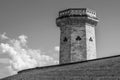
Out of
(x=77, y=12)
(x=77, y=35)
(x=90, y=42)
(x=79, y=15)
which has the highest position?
(x=77, y=12)

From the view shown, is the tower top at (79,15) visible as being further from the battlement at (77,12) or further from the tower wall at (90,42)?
the tower wall at (90,42)

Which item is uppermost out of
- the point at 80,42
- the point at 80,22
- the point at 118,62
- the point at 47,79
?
the point at 80,22

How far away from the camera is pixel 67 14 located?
2347 cm

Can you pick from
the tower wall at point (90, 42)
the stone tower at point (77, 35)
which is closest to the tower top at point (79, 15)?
the stone tower at point (77, 35)

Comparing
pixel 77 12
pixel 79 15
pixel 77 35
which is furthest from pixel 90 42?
pixel 77 12

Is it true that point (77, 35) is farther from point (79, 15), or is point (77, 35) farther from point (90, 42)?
point (79, 15)

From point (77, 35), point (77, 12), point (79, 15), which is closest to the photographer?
point (77, 35)

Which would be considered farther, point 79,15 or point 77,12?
point 77,12

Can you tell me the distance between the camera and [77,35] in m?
22.7

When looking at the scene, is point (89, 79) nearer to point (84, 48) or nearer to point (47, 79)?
point (47, 79)

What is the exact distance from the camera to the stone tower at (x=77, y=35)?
22.2 metres

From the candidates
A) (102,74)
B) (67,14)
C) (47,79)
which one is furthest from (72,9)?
(102,74)

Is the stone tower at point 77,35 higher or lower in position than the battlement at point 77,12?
lower

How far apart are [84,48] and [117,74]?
12147 millimetres
